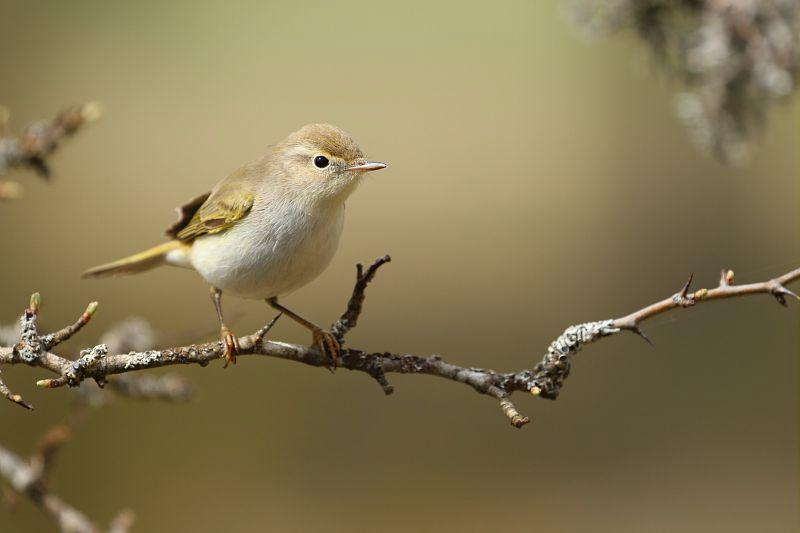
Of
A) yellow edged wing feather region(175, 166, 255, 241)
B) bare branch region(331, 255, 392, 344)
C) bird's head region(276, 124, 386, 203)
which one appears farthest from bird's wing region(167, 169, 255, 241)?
bare branch region(331, 255, 392, 344)

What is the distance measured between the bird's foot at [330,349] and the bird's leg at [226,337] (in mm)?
224

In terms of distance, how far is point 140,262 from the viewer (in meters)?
3.04

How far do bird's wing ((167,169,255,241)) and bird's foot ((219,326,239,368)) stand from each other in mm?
337

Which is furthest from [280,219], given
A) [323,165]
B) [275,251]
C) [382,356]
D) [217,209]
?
[382,356]

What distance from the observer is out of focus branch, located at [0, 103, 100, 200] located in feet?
8.17

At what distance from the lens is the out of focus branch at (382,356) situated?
162 cm

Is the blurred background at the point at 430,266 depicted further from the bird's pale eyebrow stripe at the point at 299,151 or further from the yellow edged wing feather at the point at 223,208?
the bird's pale eyebrow stripe at the point at 299,151

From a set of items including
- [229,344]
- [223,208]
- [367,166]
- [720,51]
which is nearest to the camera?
[229,344]

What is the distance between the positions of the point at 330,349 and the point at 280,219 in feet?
1.71

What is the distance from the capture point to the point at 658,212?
8469 millimetres

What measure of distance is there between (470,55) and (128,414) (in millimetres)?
7023

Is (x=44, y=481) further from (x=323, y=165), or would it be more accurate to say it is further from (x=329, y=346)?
(x=323, y=165)

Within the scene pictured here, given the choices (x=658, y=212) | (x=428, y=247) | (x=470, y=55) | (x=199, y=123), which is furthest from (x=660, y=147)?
(x=199, y=123)

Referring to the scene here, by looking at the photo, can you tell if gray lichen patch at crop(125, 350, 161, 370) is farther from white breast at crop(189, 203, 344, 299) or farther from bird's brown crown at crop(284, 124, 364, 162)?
bird's brown crown at crop(284, 124, 364, 162)
